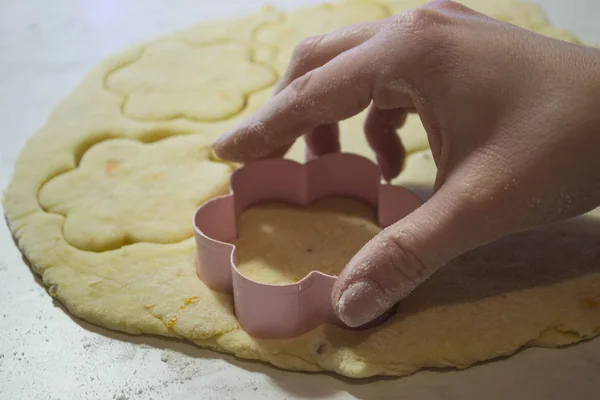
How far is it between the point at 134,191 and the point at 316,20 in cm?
91

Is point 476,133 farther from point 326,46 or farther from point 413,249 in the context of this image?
point 326,46

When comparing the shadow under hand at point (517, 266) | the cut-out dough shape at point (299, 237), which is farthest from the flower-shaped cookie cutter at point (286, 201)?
the shadow under hand at point (517, 266)

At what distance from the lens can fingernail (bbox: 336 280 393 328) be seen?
0.89 m

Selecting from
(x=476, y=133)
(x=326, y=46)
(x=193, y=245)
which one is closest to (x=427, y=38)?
(x=476, y=133)

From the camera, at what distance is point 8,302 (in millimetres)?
1133

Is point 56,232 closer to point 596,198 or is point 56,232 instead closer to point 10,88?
point 10,88

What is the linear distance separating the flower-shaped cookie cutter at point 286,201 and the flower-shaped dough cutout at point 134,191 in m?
0.09

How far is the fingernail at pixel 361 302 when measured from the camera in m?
0.89

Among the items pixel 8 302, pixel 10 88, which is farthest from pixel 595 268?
pixel 10 88

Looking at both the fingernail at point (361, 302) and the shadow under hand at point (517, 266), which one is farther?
the shadow under hand at point (517, 266)

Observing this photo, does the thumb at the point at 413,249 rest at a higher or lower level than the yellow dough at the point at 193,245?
higher

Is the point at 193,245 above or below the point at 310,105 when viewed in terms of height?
below

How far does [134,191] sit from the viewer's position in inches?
51.2

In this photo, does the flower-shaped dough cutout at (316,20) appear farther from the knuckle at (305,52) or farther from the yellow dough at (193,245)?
the knuckle at (305,52)
